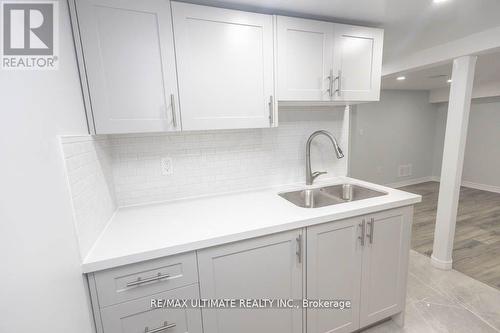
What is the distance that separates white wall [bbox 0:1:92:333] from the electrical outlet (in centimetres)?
67

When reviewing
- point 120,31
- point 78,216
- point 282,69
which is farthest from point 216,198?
point 120,31

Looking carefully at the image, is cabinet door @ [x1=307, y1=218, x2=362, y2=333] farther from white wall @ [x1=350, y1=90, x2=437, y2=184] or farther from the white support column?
white wall @ [x1=350, y1=90, x2=437, y2=184]

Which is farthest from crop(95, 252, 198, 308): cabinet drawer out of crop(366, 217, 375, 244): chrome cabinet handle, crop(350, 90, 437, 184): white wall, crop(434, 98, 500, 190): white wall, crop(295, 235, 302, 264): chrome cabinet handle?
crop(434, 98, 500, 190): white wall

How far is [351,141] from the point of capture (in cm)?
443

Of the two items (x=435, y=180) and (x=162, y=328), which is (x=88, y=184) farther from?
(x=435, y=180)

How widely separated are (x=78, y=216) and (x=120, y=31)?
90 cm

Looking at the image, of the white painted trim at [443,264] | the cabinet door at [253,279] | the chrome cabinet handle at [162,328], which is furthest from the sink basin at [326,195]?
the white painted trim at [443,264]

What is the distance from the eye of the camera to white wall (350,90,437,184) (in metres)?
4.44

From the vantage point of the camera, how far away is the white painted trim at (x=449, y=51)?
1.70 meters

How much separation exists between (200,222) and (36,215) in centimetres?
71

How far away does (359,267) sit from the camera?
55.4 inches

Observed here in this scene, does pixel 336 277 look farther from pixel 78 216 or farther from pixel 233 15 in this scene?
pixel 233 15

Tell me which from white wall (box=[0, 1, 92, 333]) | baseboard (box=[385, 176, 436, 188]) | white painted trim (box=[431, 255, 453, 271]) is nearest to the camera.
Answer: white wall (box=[0, 1, 92, 333])

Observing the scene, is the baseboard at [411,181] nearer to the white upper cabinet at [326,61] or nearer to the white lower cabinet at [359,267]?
the white lower cabinet at [359,267]
